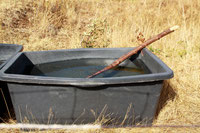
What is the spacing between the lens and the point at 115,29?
11.3ft

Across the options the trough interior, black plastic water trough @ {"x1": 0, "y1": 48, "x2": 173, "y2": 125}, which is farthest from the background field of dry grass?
black plastic water trough @ {"x1": 0, "y1": 48, "x2": 173, "y2": 125}

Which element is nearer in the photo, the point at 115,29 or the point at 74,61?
the point at 74,61

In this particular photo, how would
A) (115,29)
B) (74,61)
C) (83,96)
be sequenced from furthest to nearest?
(115,29) → (74,61) → (83,96)

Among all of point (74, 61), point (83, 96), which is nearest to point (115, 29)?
point (74, 61)

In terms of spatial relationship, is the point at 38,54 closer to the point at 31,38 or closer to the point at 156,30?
the point at 31,38

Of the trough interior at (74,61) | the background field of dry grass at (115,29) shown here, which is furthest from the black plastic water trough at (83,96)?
the background field of dry grass at (115,29)

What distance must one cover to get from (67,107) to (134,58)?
1012mm

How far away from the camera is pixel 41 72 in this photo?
1.95 metres

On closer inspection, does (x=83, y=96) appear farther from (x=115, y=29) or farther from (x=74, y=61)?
(x=115, y=29)

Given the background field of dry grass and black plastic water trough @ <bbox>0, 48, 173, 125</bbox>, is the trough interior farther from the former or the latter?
the background field of dry grass

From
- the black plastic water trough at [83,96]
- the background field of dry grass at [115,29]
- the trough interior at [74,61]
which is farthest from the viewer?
the background field of dry grass at [115,29]

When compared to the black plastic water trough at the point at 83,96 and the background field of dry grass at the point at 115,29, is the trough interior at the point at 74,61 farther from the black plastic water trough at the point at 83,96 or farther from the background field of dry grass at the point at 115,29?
the background field of dry grass at the point at 115,29

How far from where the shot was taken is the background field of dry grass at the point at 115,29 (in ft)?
8.04

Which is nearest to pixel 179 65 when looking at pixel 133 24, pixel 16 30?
pixel 133 24
